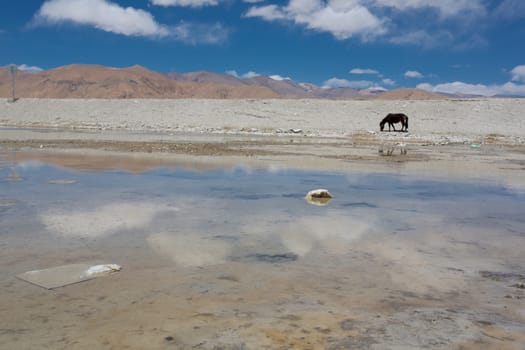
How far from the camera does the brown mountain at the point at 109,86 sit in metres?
139

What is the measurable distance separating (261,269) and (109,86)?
146918 millimetres

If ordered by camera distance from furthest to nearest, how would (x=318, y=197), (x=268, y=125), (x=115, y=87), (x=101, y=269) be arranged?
(x=115, y=87)
(x=268, y=125)
(x=318, y=197)
(x=101, y=269)

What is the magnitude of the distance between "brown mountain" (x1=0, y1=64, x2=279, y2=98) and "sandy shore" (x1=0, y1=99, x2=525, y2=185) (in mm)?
86673

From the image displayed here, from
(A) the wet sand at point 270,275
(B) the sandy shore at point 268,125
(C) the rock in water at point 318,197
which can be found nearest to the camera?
(A) the wet sand at point 270,275

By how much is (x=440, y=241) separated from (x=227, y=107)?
131ft

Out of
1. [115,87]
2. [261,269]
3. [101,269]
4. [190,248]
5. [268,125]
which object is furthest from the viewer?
[115,87]

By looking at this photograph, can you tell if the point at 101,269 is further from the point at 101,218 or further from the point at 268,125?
the point at 268,125

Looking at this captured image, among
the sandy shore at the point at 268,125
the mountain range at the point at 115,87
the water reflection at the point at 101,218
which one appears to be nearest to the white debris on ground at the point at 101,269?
the water reflection at the point at 101,218

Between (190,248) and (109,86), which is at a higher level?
(109,86)

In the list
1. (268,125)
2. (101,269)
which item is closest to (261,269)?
(101,269)

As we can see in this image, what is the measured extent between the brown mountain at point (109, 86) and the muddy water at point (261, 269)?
129262 mm

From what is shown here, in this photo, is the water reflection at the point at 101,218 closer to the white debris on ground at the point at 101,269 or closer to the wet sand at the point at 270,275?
the wet sand at the point at 270,275

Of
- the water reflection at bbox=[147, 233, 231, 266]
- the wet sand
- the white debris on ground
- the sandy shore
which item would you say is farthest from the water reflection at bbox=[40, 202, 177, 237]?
the sandy shore

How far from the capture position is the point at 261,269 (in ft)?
16.6
